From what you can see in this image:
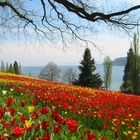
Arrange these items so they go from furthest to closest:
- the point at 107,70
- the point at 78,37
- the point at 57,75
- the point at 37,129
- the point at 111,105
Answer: the point at 57,75 → the point at 107,70 → the point at 78,37 → the point at 111,105 → the point at 37,129

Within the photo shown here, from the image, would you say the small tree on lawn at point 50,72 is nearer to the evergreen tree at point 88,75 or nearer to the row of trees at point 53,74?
the row of trees at point 53,74

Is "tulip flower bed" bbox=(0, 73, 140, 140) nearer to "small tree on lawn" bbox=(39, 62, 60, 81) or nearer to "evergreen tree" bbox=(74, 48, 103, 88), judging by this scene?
"evergreen tree" bbox=(74, 48, 103, 88)

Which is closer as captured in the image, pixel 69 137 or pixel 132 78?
pixel 69 137

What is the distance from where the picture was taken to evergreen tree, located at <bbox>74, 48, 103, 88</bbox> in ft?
172

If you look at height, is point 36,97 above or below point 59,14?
below

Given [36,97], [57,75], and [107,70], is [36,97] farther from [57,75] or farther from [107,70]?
[57,75]

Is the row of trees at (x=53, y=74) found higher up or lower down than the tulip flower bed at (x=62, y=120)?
higher up

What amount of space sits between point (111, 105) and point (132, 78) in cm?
4377

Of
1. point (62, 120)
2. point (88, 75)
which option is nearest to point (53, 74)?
point (88, 75)

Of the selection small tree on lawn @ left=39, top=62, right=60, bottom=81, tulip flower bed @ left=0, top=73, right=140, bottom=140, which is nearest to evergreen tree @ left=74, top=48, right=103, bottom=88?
tulip flower bed @ left=0, top=73, right=140, bottom=140

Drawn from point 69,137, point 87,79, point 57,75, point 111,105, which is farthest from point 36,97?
point 57,75

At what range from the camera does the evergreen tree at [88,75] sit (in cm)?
5228

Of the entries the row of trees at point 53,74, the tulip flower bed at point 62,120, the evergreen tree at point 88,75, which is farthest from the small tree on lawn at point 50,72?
the tulip flower bed at point 62,120

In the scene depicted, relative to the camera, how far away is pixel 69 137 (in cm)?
533
